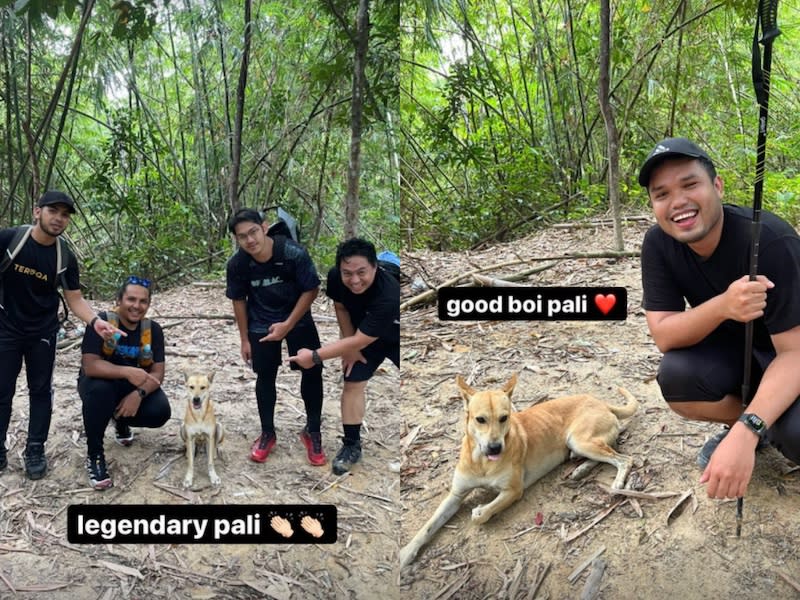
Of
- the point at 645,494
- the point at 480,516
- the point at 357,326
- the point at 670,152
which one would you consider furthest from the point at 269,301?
the point at 645,494

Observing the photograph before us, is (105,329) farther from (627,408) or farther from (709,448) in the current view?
(709,448)

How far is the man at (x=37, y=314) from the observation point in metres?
1.75

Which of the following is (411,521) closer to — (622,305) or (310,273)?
(310,273)

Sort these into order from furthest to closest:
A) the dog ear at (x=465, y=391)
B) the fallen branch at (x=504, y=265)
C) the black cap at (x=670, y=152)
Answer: the fallen branch at (x=504, y=265) → the dog ear at (x=465, y=391) → the black cap at (x=670, y=152)

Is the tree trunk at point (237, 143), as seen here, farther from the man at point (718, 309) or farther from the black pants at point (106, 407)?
the man at point (718, 309)

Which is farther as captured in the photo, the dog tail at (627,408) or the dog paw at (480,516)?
the dog tail at (627,408)

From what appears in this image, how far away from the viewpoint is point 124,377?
70.0 inches

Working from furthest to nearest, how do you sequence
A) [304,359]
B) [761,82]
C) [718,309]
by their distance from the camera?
[304,359] < [718,309] < [761,82]

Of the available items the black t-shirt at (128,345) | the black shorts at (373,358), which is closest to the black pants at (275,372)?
the black shorts at (373,358)

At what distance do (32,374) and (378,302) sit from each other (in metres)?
1.05

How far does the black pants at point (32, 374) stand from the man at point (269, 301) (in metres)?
0.58

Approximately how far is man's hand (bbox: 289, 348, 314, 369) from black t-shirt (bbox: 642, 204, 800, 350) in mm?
1054

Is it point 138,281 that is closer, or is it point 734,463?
point 734,463

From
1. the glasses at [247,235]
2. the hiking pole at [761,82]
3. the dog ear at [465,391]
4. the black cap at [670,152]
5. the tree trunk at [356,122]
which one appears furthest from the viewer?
the dog ear at [465,391]
